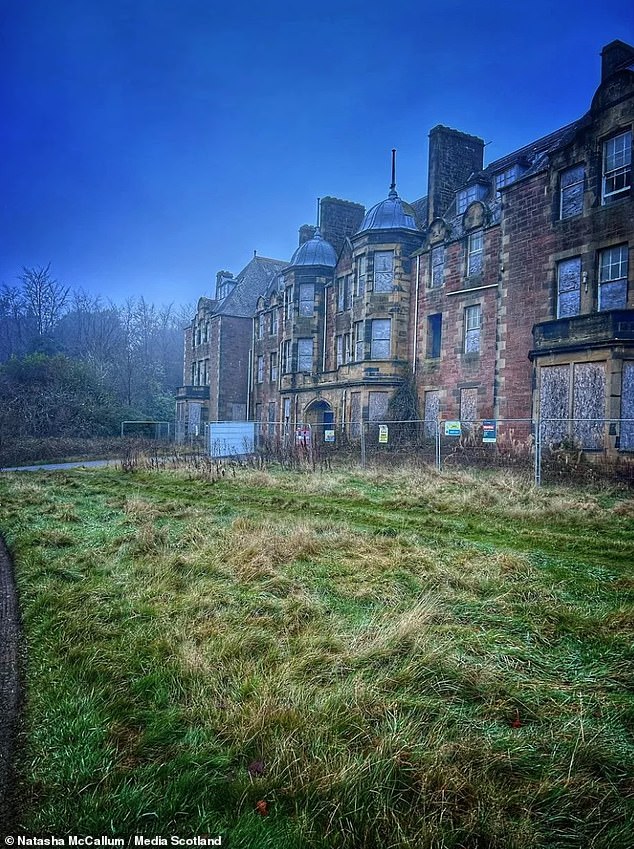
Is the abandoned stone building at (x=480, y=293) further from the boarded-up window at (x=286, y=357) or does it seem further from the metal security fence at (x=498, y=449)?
the metal security fence at (x=498, y=449)

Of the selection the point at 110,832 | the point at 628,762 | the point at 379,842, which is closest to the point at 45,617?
the point at 110,832

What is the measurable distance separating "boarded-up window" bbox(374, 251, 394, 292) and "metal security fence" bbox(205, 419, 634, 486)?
7.94 m

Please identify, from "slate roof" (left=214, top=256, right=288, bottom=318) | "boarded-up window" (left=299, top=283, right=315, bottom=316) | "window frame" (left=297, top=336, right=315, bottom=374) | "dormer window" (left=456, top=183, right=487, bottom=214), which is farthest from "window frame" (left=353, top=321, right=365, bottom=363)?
"slate roof" (left=214, top=256, right=288, bottom=318)

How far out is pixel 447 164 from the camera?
26.4 m

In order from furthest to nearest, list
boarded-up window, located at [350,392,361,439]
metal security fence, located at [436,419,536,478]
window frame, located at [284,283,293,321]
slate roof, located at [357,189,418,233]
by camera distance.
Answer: window frame, located at [284,283,293,321]
slate roof, located at [357,189,418,233]
boarded-up window, located at [350,392,361,439]
metal security fence, located at [436,419,536,478]

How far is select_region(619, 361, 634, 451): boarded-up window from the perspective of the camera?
15.6 m

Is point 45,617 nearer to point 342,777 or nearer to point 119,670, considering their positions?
point 119,670

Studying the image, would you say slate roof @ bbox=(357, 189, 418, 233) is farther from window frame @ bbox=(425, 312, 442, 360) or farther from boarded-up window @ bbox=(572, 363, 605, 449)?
boarded-up window @ bbox=(572, 363, 605, 449)

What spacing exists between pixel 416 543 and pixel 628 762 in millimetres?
4761

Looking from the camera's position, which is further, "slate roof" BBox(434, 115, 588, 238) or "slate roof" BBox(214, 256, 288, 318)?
"slate roof" BBox(214, 256, 288, 318)

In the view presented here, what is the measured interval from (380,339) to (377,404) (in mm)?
3648

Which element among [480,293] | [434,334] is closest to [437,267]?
[434,334]

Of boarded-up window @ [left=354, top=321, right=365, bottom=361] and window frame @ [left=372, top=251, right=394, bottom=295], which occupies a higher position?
window frame @ [left=372, top=251, right=394, bottom=295]

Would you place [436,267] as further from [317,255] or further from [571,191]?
[317,255]
